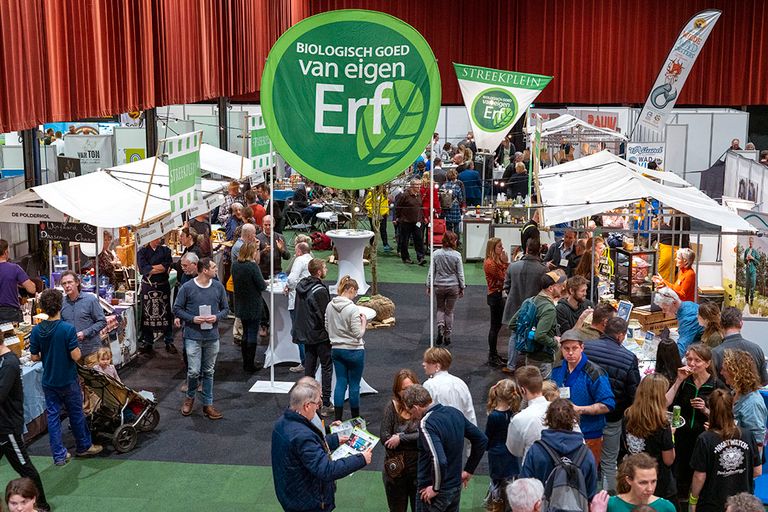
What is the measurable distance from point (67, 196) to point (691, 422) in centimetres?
610

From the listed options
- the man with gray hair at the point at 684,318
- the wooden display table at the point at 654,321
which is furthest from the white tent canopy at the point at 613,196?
the man with gray hair at the point at 684,318

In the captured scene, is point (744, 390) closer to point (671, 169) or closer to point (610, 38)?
point (671, 169)

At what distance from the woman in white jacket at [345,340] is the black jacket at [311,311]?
184 mm

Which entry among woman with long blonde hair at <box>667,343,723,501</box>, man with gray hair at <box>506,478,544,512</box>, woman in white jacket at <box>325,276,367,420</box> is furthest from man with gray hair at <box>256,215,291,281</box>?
man with gray hair at <box>506,478,544,512</box>

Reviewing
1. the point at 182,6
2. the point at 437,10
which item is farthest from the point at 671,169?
the point at 182,6

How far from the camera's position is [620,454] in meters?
6.54

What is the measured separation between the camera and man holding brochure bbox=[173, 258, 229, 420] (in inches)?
325

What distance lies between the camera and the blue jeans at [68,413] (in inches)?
285

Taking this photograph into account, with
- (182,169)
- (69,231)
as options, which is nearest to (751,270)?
(182,169)

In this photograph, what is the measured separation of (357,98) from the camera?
6051 millimetres

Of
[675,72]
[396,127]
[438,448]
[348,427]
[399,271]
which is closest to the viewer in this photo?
[438,448]

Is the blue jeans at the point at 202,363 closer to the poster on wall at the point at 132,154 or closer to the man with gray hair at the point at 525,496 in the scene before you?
the man with gray hair at the point at 525,496

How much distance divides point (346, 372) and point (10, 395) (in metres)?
2.78

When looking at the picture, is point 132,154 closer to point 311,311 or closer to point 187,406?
point 187,406
